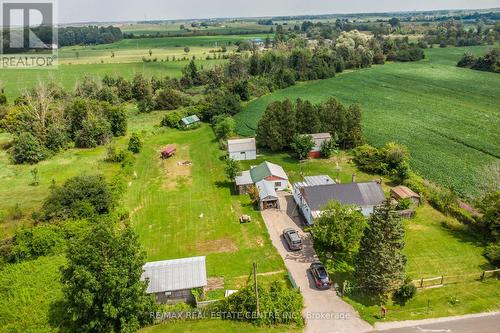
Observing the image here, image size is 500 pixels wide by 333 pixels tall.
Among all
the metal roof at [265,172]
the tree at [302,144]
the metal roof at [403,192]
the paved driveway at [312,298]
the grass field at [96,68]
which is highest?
the grass field at [96,68]

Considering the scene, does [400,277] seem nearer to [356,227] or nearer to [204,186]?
[356,227]

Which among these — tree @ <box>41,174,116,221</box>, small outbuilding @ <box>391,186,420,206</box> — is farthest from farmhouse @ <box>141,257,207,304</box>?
small outbuilding @ <box>391,186,420,206</box>

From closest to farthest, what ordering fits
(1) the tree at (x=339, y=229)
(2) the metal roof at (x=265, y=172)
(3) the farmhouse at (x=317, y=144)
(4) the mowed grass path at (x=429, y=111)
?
(1) the tree at (x=339, y=229) < (2) the metal roof at (x=265, y=172) < (4) the mowed grass path at (x=429, y=111) < (3) the farmhouse at (x=317, y=144)

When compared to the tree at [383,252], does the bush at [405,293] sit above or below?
below

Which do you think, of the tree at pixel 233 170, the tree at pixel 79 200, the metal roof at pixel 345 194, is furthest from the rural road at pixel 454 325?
the tree at pixel 79 200

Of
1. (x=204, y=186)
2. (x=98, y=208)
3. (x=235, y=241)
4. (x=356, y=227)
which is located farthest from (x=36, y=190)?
(x=356, y=227)

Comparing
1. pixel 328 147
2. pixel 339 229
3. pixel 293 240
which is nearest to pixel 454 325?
pixel 339 229

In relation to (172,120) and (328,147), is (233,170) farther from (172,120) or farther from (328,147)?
(172,120)

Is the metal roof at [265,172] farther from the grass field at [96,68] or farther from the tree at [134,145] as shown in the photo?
the grass field at [96,68]
